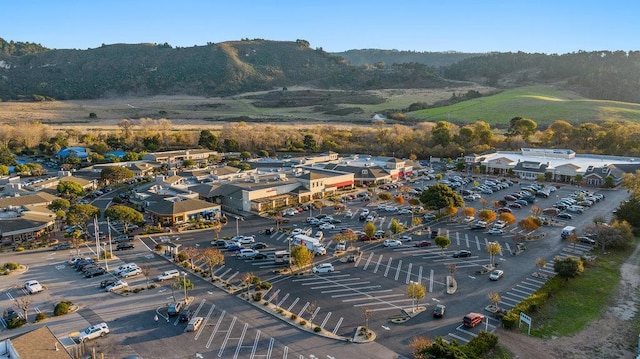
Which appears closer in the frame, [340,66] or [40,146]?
[40,146]

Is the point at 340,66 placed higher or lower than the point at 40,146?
higher

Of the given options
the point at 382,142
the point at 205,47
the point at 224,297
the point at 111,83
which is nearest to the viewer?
the point at 224,297

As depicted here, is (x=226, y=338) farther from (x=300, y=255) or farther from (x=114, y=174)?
(x=114, y=174)

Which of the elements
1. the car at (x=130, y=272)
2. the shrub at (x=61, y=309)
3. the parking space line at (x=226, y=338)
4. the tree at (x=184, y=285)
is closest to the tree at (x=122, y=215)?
the car at (x=130, y=272)

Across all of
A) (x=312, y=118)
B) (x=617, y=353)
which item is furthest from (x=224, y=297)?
(x=312, y=118)

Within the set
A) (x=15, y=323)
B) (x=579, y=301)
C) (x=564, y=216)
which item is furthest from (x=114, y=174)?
(x=579, y=301)

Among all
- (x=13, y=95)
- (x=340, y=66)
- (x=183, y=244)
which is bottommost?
(x=183, y=244)

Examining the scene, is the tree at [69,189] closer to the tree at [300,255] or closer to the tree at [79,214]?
the tree at [79,214]

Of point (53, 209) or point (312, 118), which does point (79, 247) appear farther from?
point (312, 118)
